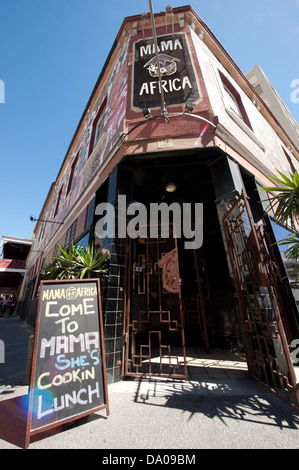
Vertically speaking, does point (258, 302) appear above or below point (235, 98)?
below

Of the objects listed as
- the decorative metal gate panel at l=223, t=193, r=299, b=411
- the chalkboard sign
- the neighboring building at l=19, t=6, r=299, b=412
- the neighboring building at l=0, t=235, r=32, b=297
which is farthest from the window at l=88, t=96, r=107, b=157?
the neighboring building at l=0, t=235, r=32, b=297

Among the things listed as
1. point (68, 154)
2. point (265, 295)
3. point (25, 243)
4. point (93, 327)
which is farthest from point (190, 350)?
point (25, 243)

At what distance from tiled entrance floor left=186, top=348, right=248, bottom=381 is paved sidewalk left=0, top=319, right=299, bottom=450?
0.44 metres

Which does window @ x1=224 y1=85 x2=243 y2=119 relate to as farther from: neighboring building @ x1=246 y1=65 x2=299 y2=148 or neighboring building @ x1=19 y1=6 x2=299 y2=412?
neighboring building @ x1=246 y1=65 x2=299 y2=148

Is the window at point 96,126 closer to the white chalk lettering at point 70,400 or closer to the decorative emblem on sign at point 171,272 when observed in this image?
the decorative emblem on sign at point 171,272

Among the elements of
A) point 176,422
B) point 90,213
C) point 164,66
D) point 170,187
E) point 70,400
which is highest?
point 164,66

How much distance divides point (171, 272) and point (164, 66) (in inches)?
251

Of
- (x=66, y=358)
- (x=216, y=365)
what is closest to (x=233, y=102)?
(x=216, y=365)

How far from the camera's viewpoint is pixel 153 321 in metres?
5.51

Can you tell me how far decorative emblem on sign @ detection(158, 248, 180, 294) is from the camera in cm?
368

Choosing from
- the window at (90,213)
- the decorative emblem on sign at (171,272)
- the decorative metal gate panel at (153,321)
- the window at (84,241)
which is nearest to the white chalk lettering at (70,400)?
the decorative metal gate panel at (153,321)

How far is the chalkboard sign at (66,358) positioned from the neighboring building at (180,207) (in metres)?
0.85

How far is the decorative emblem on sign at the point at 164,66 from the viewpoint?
5.55 metres

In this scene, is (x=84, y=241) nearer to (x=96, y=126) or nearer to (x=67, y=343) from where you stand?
(x=67, y=343)
